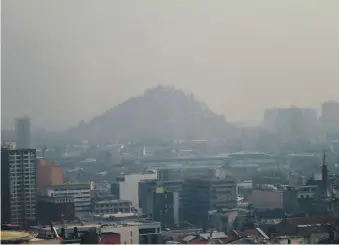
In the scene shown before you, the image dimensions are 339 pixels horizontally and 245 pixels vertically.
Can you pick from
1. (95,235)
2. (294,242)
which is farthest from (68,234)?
(294,242)

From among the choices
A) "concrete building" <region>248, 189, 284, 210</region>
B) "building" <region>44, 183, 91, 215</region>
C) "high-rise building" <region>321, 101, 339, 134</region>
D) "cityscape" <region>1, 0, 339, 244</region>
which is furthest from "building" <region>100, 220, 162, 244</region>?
"high-rise building" <region>321, 101, 339, 134</region>

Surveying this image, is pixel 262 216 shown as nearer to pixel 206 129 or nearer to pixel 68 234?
pixel 206 129

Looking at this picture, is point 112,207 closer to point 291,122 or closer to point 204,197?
point 204,197

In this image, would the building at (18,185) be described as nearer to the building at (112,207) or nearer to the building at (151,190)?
the building at (112,207)

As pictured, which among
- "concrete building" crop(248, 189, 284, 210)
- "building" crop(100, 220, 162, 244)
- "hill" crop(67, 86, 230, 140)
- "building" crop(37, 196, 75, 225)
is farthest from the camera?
"concrete building" crop(248, 189, 284, 210)

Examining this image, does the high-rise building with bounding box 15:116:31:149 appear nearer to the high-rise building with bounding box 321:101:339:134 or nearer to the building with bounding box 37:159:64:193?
the building with bounding box 37:159:64:193
